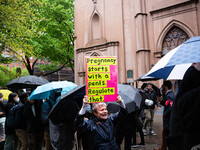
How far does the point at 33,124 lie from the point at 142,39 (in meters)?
13.1

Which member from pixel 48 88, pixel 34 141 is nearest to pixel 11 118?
pixel 34 141

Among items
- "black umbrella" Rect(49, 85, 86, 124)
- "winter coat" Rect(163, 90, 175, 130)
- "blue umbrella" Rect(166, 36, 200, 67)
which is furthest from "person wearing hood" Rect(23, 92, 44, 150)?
"blue umbrella" Rect(166, 36, 200, 67)

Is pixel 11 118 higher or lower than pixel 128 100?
lower

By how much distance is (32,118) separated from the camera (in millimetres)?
4680

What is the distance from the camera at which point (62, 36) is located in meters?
21.8

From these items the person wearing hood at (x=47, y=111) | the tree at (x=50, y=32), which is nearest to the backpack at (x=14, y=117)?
the person wearing hood at (x=47, y=111)

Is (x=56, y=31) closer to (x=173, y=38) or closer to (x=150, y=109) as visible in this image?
(x=173, y=38)

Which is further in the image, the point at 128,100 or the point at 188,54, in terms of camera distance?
the point at 128,100

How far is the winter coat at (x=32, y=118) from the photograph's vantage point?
464cm

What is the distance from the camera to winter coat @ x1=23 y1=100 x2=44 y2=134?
4.64 meters

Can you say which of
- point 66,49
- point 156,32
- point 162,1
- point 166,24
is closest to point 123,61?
point 156,32

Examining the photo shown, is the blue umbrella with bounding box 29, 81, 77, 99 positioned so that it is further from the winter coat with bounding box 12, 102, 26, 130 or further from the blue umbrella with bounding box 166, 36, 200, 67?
the blue umbrella with bounding box 166, 36, 200, 67

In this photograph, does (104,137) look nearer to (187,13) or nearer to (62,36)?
(187,13)

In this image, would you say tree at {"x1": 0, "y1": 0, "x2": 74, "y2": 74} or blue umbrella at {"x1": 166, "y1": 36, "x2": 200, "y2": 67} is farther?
tree at {"x1": 0, "y1": 0, "x2": 74, "y2": 74}
